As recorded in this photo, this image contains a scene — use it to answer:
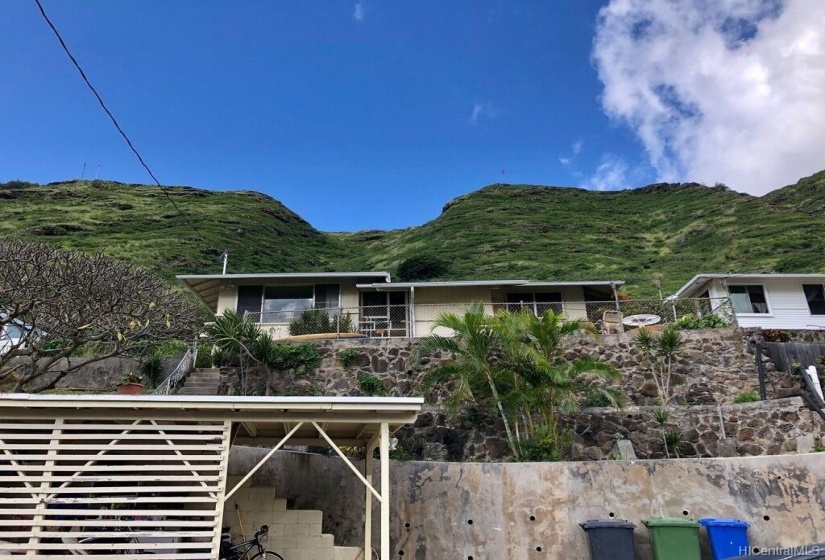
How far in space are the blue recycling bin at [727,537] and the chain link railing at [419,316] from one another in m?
8.46

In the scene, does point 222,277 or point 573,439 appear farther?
point 222,277

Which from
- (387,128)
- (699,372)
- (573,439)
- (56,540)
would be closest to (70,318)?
(56,540)

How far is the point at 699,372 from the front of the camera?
44.4ft

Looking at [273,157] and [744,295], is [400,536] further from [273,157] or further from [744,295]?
[273,157]

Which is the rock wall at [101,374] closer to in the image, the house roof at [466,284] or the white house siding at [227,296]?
the white house siding at [227,296]

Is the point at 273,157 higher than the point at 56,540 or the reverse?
higher

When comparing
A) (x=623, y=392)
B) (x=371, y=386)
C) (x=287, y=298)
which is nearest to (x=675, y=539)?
(x=623, y=392)

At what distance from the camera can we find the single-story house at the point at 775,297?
1748 centimetres

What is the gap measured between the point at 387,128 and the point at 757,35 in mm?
21414

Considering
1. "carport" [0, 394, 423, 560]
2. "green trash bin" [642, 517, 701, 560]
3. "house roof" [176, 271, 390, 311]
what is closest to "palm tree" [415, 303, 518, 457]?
"green trash bin" [642, 517, 701, 560]

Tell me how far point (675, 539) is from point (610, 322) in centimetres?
937

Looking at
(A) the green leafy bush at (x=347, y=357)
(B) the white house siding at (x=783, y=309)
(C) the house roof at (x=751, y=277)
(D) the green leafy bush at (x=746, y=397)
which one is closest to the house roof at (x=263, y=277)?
(A) the green leafy bush at (x=347, y=357)

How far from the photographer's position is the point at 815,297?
18.0 meters

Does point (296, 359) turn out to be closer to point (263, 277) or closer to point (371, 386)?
point (371, 386)
